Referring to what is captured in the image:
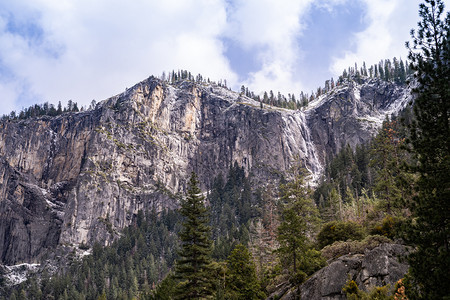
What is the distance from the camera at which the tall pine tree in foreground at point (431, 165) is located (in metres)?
13.9

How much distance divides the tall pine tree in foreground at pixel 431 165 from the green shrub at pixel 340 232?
16393 millimetres

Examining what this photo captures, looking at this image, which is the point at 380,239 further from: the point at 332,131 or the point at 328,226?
the point at 332,131

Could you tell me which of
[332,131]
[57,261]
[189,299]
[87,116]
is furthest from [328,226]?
[87,116]

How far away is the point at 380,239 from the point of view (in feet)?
88.1

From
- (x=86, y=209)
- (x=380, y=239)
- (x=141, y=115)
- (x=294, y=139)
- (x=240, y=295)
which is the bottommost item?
(x=240, y=295)

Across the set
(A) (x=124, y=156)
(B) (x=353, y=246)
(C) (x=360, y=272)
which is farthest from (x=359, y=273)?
(A) (x=124, y=156)

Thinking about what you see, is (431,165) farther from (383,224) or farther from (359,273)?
(383,224)

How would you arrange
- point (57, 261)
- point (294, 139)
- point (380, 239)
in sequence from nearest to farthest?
point (380, 239)
point (57, 261)
point (294, 139)

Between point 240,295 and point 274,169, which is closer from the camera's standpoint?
point 240,295

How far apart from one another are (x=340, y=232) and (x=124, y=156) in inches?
6010

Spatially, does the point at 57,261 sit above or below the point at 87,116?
below

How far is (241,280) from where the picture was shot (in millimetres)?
32688

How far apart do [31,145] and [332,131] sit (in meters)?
157

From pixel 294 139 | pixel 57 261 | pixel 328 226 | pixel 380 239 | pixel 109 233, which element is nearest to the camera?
pixel 380 239
